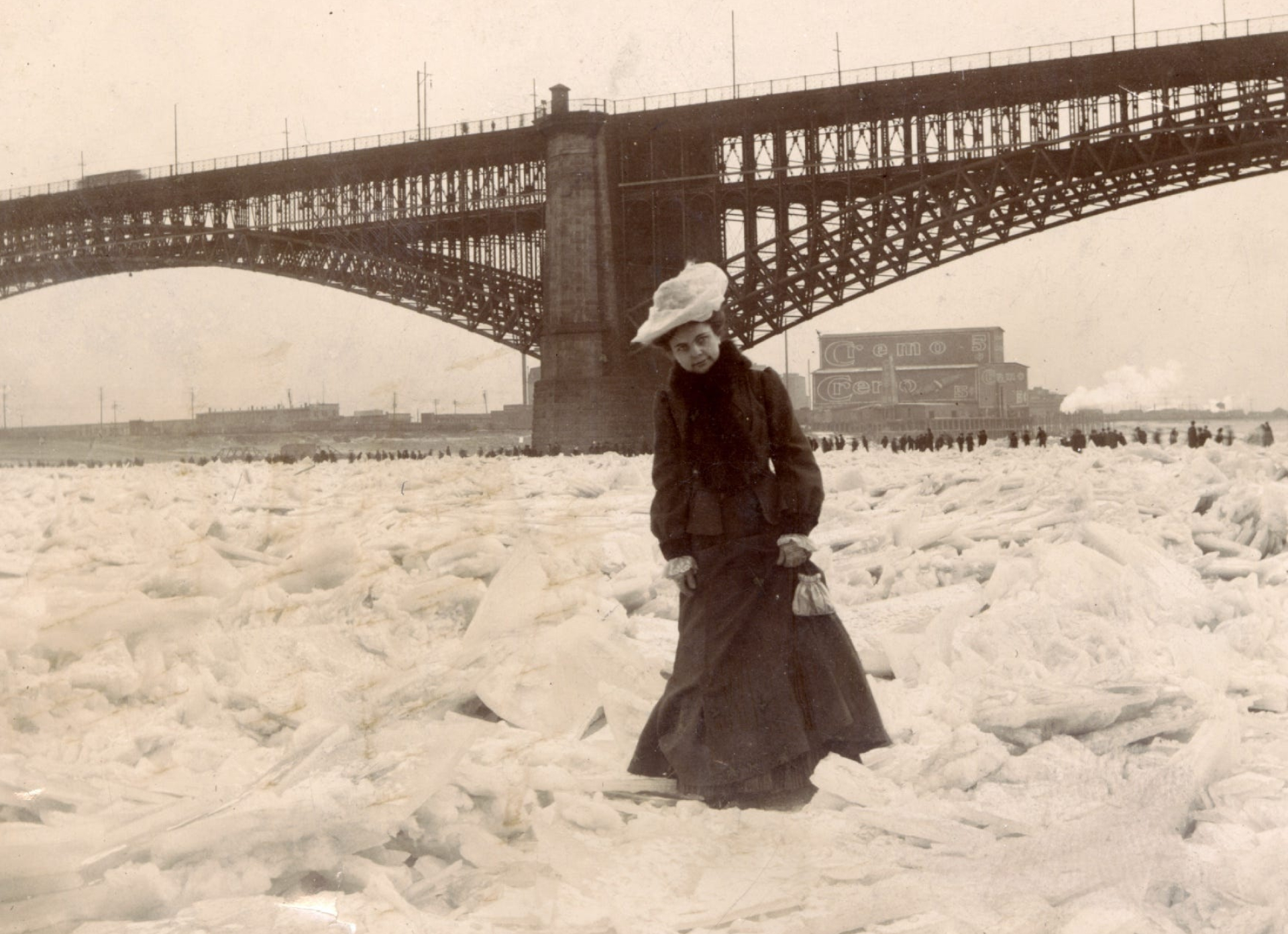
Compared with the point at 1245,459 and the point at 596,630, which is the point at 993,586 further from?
the point at 1245,459

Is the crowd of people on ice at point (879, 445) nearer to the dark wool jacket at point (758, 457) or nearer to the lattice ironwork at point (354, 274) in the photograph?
the lattice ironwork at point (354, 274)

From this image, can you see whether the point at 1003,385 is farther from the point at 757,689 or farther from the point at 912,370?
the point at 757,689

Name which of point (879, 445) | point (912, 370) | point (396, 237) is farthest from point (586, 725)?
point (396, 237)

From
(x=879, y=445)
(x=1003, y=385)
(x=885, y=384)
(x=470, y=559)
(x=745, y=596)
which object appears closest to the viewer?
(x=745, y=596)

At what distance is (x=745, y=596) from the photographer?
100 inches

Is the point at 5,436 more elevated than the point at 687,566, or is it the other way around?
the point at 5,436

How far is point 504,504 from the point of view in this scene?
5.90m

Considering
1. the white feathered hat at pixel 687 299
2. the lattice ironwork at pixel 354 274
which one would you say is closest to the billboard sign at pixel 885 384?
the lattice ironwork at pixel 354 274

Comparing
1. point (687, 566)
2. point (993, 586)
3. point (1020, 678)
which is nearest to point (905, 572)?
point (993, 586)

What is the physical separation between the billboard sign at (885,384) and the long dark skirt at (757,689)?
2985mm

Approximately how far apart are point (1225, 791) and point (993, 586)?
186cm

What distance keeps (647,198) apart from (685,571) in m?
3.96

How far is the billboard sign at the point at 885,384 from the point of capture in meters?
5.30

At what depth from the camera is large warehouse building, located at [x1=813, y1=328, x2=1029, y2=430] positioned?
5195 millimetres
